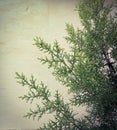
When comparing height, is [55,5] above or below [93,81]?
above

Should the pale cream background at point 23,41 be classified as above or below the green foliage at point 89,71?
above

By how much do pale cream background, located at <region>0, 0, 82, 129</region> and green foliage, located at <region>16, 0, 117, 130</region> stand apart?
2.01 feet

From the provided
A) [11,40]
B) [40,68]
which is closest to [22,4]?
[11,40]

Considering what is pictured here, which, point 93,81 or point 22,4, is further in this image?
point 22,4

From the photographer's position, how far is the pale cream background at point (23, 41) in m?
1.34

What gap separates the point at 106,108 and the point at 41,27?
2.40ft

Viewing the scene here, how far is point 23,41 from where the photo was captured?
1.35 m

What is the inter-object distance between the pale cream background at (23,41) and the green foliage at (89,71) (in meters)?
0.61

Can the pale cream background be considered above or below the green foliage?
above

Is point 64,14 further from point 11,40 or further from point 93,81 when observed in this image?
point 93,81

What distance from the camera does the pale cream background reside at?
1.34 m

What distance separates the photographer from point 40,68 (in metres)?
1.37

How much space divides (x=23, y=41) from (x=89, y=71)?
73 cm

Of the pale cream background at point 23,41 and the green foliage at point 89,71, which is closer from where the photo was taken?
the green foliage at point 89,71
